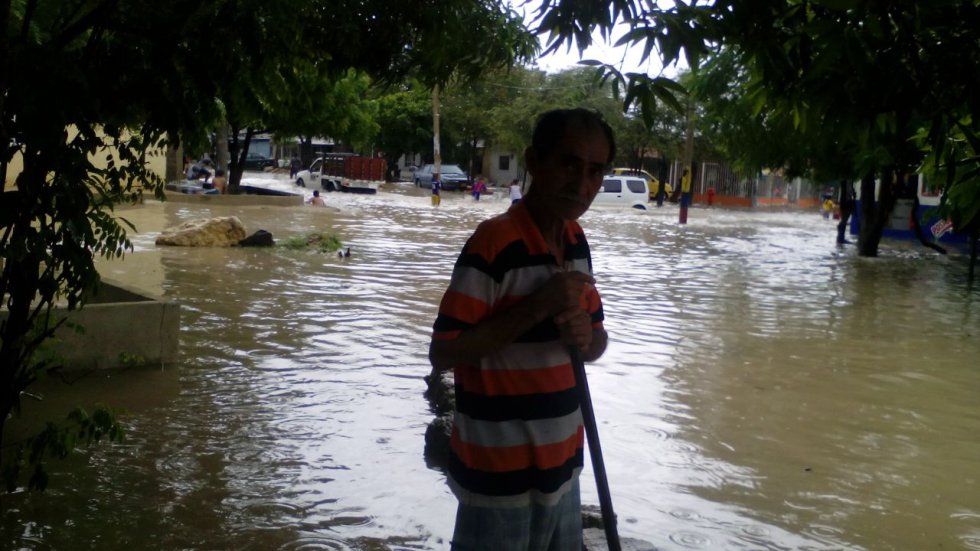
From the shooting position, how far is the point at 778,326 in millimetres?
11812

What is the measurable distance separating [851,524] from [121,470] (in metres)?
3.86

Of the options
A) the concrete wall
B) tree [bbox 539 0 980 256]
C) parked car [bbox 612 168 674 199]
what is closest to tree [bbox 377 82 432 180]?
parked car [bbox 612 168 674 199]

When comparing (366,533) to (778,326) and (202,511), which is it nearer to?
(202,511)

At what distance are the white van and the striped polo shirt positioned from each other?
3798cm

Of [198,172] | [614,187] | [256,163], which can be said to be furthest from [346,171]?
[256,163]

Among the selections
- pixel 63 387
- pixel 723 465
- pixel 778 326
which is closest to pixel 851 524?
pixel 723 465

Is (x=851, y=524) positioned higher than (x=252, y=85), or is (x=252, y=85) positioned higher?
(x=252, y=85)

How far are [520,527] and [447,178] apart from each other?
50353 mm

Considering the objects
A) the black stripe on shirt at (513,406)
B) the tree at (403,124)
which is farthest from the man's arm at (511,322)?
the tree at (403,124)

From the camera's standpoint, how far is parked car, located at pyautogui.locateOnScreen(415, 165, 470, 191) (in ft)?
172

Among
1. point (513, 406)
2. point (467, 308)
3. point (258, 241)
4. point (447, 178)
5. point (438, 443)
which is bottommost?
point (438, 443)

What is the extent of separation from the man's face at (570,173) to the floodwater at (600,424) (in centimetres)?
258

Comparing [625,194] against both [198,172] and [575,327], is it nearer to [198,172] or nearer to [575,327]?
[198,172]

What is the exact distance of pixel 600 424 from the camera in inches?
272
